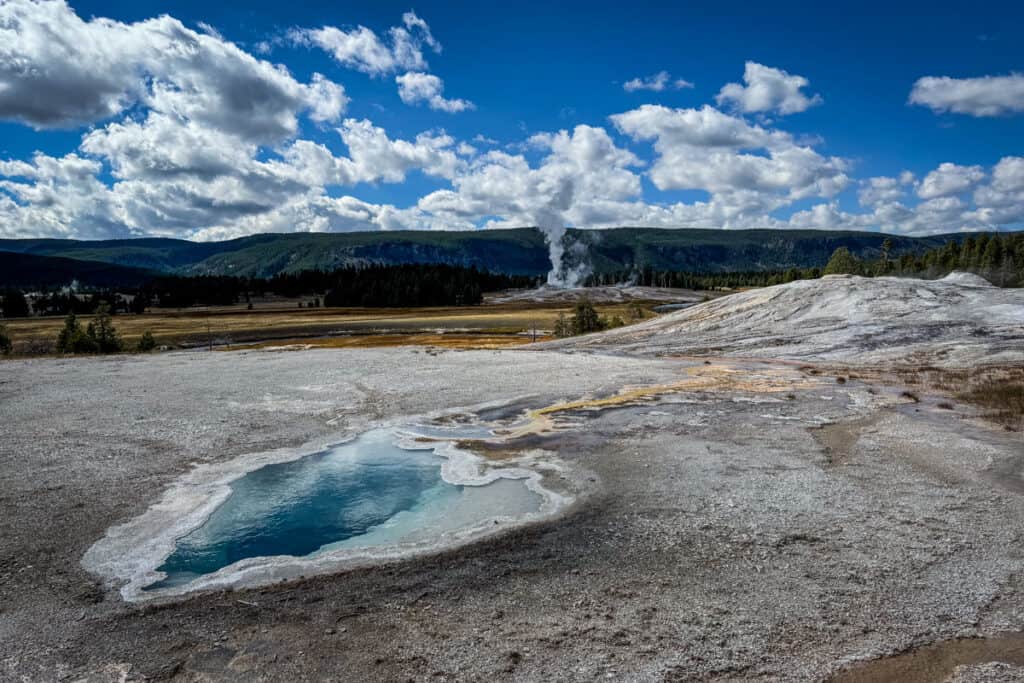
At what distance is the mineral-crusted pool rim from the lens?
1017 centimetres

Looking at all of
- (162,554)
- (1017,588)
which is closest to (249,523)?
(162,554)

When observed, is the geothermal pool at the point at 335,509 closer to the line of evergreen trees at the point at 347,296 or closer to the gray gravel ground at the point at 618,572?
the gray gravel ground at the point at 618,572

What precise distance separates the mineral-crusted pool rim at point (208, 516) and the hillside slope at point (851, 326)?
1205 inches

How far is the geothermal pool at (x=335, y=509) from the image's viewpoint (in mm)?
11609

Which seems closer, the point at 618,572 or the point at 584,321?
the point at 618,572

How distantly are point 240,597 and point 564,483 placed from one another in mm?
7915

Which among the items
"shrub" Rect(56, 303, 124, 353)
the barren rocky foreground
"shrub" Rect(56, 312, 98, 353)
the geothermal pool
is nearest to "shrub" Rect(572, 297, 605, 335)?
the barren rocky foreground

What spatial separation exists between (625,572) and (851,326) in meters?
40.6

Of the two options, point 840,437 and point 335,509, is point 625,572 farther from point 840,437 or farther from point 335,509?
point 840,437

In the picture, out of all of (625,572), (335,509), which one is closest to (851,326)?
(625,572)

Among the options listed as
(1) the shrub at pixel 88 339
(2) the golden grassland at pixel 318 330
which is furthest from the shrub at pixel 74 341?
(2) the golden grassland at pixel 318 330

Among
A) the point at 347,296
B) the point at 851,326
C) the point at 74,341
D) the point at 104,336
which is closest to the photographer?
the point at 851,326

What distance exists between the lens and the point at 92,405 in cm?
2520

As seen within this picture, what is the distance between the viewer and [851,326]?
43.3 m
